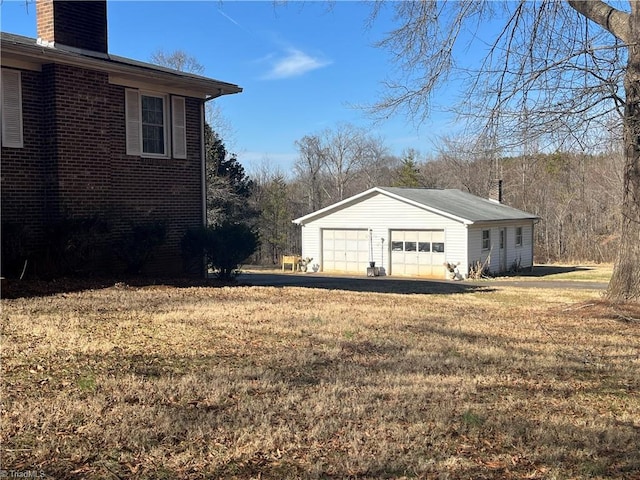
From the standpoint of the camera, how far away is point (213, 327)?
7410 millimetres

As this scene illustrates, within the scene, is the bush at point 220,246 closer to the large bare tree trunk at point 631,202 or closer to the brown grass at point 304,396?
the brown grass at point 304,396

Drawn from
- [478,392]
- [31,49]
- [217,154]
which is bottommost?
[478,392]

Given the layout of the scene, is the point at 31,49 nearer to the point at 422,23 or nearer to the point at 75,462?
the point at 422,23

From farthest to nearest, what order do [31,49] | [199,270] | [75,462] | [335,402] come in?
[199,270] < [31,49] < [335,402] < [75,462]

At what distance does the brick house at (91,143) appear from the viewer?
11195mm

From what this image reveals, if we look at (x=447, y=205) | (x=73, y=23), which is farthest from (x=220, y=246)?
(x=447, y=205)

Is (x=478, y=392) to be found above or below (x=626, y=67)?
below

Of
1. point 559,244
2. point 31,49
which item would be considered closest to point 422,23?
point 31,49

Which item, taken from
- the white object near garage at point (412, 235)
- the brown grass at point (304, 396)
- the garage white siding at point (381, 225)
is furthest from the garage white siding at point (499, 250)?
the brown grass at point (304, 396)

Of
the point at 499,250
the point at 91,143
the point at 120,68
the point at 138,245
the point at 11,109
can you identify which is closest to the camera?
the point at 11,109

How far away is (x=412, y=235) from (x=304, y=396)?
2449 cm

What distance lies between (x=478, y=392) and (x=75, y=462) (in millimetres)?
3259

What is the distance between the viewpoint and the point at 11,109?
36.6 feet

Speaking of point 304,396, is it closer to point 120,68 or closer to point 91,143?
point 91,143
